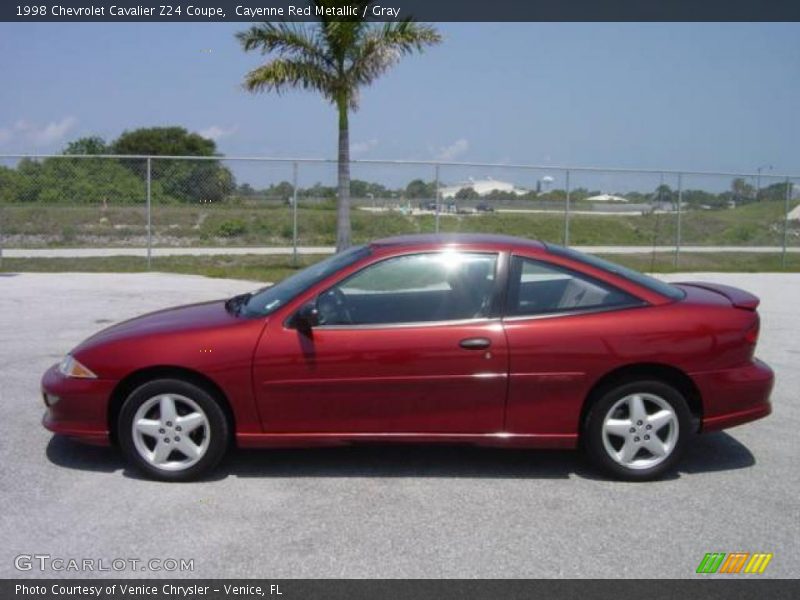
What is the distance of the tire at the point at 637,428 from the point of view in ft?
16.1

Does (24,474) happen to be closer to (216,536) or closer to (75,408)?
(75,408)

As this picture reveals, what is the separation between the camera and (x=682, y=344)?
490cm

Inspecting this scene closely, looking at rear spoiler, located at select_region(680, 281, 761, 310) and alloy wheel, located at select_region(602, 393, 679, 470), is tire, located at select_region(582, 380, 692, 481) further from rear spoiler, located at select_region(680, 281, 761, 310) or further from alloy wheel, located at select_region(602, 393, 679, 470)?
rear spoiler, located at select_region(680, 281, 761, 310)

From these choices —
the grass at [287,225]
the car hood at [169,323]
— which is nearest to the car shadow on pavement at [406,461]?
the car hood at [169,323]

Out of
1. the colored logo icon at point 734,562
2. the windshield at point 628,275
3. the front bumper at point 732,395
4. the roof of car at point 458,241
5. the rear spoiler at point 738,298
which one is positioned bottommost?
the colored logo icon at point 734,562

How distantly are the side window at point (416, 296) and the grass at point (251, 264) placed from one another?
32.3 ft

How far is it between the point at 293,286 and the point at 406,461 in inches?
52.1

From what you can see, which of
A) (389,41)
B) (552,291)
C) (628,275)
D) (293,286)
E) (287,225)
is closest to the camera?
(552,291)

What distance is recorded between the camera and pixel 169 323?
5.14 m

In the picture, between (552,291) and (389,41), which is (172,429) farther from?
(389,41)

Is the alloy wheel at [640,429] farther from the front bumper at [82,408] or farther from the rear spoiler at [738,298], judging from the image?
the front bumper at [82,408]

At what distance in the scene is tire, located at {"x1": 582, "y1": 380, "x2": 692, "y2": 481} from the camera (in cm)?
490

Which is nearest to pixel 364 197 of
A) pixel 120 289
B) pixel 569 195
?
pixel 569 195

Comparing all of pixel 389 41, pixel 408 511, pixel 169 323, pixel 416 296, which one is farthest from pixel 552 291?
pixel 389 41
